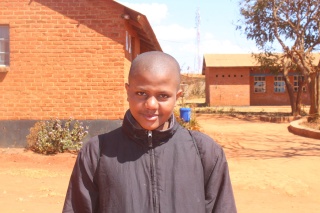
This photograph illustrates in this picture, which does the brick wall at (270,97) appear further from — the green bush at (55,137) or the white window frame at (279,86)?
the green bush at (55,137)

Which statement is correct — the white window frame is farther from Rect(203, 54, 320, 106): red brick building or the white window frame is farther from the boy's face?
the boy's face

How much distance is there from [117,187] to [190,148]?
13.0 inches

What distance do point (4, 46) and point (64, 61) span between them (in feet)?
4.97

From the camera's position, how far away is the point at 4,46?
9945 millimetres

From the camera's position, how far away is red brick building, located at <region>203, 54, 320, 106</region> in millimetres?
31766

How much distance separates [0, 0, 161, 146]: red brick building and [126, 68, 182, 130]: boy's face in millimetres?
7891

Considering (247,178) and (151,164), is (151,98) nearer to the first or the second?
(151,164)

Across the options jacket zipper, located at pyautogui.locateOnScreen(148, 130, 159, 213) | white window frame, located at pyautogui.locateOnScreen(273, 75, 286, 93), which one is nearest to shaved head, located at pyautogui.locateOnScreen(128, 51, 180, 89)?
jacket zipper, located at pyautogui.locateOnScreen(148, 130, 159, 213)

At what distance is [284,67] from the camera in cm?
2222

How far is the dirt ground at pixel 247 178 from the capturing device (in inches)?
224

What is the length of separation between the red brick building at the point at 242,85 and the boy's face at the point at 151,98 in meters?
30.0

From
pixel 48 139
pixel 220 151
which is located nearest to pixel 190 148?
pixel 220 151

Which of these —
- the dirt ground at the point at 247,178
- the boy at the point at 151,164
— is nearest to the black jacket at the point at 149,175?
the boy at the point at 151,164

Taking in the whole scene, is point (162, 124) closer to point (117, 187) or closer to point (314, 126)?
point (117, 187)
